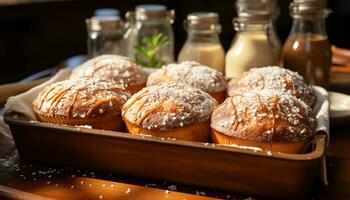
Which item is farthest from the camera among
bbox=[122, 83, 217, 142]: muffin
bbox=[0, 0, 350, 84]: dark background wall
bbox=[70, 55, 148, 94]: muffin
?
bbox=[0, 0, 350, 84]: dark background wall

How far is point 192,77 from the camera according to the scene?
3.77ft

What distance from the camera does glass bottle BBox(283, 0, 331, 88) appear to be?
1313 millimetres

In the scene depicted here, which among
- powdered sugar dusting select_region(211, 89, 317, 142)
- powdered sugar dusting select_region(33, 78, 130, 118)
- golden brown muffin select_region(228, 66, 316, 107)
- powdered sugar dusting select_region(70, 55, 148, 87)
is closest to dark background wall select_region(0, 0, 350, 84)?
powdered sugar dusting select_region(70, 55, 148, 87)

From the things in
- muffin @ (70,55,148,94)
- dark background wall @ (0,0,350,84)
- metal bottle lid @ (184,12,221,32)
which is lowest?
dark background wall @ (0,0,350,84)

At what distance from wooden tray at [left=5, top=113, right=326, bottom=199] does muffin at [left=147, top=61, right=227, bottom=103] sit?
1.03ft

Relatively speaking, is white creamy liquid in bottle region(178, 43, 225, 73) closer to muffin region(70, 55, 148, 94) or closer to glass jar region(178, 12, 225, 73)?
glass jar region(178, 12, 225, 73)

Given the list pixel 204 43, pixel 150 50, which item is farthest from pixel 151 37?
pixel 204 43

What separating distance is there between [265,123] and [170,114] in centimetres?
18

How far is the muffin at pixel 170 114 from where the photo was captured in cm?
90

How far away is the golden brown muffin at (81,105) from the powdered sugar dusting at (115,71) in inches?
6.1

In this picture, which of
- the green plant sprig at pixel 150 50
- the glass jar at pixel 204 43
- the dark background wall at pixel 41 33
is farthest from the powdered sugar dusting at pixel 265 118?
the dark background wall at pixel 41 33

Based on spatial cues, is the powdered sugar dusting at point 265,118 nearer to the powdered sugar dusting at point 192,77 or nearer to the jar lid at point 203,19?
the powdered sugar dusting at point 192,77

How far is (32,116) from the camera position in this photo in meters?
1.03

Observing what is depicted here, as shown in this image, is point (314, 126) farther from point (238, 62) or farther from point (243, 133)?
point (238, 62)
